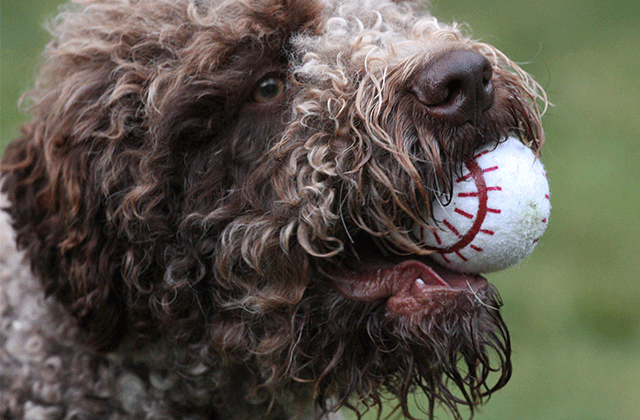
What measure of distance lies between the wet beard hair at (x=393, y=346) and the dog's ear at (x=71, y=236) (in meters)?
0.58

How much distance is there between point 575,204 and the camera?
6426 mm

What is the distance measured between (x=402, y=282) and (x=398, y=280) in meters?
0.01

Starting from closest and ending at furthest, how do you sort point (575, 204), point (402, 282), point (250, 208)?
point (402, 282), point (250, 208), point (575, 204)

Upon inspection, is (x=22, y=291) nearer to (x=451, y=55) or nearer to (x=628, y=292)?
(x=451, y=55)

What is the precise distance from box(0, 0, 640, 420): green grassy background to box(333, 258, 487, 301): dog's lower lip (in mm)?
700

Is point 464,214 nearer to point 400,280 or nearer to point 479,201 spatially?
point 479,201

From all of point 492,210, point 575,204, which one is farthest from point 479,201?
point 575,204

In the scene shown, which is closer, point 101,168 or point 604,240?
point 101,168

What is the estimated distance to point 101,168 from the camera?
8.19ft

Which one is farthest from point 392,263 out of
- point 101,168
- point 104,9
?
point 104,9

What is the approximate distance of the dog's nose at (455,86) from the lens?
2150mm

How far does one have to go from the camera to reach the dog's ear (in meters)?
2.51

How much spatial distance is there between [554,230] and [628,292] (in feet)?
3.16

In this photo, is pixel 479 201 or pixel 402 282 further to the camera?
pixel 402 282
